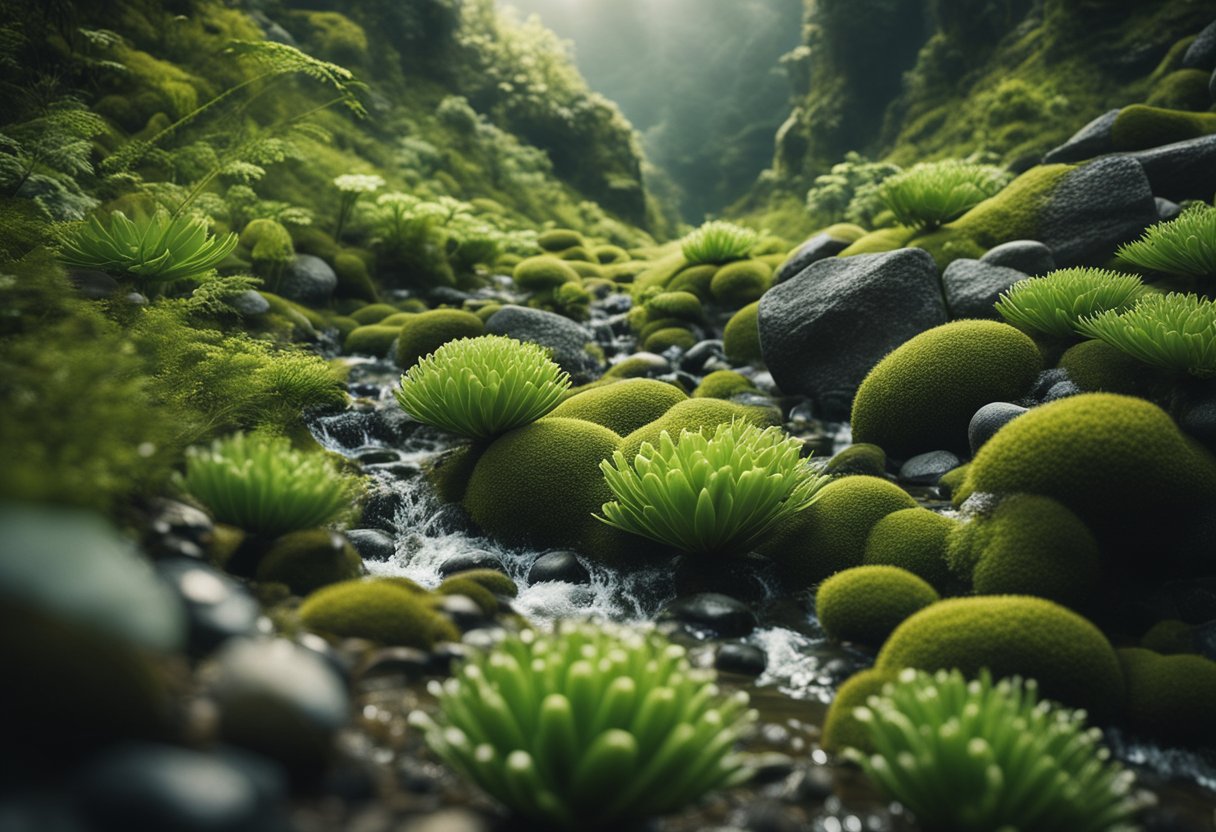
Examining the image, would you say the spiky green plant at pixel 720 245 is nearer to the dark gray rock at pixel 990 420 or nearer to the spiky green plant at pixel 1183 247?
the spiky green plant at pixel 1183 247

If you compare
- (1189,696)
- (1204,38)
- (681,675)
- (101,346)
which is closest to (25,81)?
(101,346)

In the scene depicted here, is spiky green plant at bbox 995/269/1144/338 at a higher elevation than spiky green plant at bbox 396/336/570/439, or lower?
higher

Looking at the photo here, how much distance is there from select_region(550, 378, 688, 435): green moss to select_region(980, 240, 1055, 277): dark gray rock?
12.5 ft

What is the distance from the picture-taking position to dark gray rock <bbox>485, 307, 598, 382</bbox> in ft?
29.1

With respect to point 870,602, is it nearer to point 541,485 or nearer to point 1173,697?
point 1173,697

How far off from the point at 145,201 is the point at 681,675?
8.30m

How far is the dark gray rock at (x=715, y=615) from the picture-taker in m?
3.90

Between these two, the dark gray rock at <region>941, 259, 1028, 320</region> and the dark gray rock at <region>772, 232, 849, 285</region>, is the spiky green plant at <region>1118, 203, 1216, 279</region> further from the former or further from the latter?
the dark gray rock at <region>772, 232, 849, 285</region>

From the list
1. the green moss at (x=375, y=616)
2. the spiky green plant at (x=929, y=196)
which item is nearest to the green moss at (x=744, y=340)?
the spiky green plant at (x=929, y=196)

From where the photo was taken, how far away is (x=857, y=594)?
12.2ft

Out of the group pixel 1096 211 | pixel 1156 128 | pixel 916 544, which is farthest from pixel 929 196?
pixel 916 544

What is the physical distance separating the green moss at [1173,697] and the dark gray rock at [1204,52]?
11996 mm

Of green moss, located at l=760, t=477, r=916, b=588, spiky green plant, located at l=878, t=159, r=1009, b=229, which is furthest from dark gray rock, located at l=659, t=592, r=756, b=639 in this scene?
spiky green plant, located at l=878, t=159, r=1009, b=229

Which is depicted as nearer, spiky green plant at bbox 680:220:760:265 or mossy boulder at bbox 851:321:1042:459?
mossy boulder at bbox 851:321:1042:459
